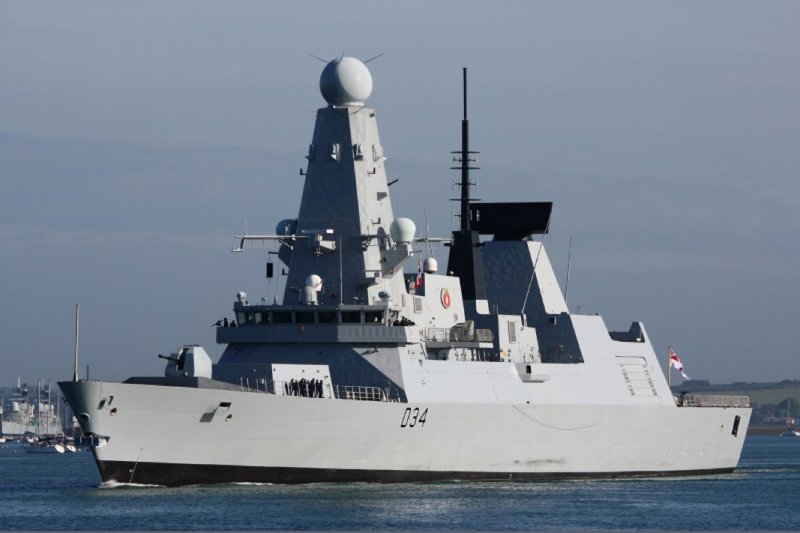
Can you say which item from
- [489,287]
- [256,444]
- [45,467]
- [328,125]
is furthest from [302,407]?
[45,467]

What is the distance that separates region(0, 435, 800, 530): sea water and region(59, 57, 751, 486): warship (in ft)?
3.04

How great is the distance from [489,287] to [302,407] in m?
13.6

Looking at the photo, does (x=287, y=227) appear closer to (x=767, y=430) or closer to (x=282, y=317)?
(x=282, y=317)

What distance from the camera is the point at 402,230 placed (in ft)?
137

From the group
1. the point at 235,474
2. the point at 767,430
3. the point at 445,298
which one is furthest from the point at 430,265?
the point at 767,430

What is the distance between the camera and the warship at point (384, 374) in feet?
121

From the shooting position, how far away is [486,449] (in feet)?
142

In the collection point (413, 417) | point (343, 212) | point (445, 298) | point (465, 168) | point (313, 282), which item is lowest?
point (413, 417)

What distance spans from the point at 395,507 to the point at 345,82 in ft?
42.9

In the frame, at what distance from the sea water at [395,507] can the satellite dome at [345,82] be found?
1074 centimetres

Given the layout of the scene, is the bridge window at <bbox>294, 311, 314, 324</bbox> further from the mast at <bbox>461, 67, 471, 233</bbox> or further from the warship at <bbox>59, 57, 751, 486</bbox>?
the mast at <bbox>461, 67, 471, 233</bbox>

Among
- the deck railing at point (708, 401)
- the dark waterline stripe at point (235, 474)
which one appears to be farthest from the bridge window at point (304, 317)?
the deck railing at point (708, 401)

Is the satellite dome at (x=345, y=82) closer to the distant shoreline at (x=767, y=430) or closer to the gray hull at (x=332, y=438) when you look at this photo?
the gray hull at (x=332, y=438)

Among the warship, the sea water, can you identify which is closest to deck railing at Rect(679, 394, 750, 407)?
the warship
